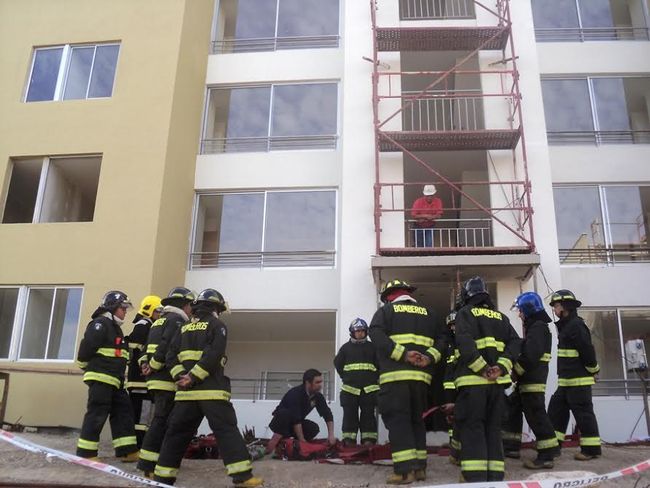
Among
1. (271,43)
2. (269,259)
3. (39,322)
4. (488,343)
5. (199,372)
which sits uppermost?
(271,43)

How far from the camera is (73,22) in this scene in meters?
13.2

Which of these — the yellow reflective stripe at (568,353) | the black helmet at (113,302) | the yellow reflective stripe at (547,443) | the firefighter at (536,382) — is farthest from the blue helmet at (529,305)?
the black helmet at (113,302)

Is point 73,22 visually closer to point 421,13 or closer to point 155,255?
point 155,255

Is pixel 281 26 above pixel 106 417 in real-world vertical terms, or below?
above

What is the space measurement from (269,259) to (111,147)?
12.4ft

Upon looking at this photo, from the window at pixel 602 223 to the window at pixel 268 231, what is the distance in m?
4.64

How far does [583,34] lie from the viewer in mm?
13711

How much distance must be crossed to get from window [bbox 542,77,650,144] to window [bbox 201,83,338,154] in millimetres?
4696

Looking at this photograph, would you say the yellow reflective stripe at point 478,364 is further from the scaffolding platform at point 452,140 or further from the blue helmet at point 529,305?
the scaffolding platform at point 452,140

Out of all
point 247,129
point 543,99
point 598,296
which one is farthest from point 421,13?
point 598,296

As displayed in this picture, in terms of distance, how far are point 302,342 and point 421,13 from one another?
25.8 ft

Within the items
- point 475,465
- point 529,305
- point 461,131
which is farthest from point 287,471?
point 461,131

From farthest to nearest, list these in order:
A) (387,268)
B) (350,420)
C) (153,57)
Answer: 1. (153,57)
2. (387,268)
3. (350,420)

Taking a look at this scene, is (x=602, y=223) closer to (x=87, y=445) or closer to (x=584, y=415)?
(x=584, y=415)
